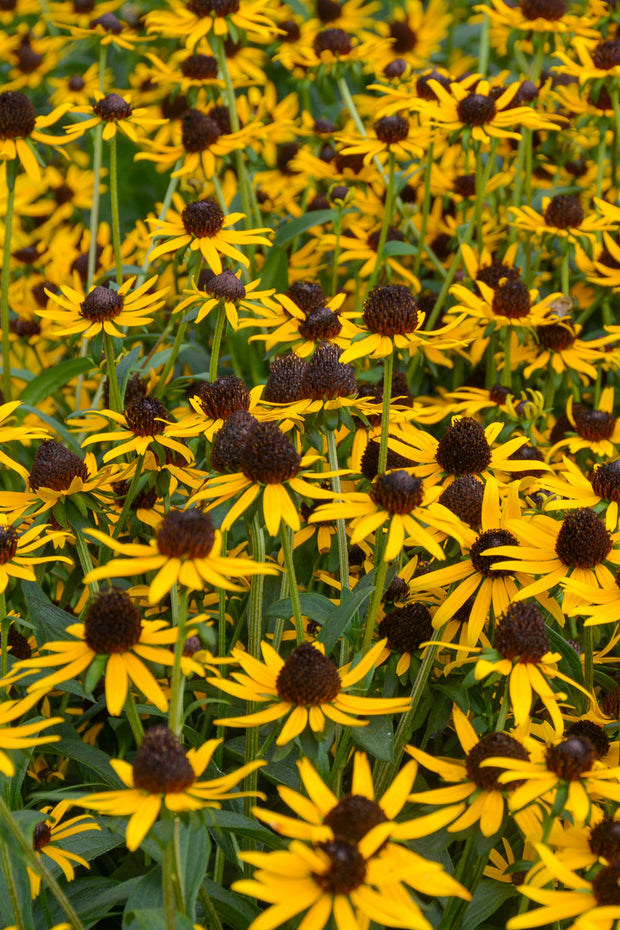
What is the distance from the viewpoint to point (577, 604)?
160 cm

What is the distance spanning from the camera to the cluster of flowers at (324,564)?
1199 millimetres

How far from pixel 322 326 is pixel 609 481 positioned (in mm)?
622

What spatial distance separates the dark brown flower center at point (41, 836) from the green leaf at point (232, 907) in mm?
232

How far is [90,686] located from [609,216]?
1.92 meters

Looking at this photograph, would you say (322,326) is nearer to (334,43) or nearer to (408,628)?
(408,628)

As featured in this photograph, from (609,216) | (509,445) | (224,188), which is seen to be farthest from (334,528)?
(224,188)

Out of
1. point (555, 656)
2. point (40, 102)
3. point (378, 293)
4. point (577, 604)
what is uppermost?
point (378, 293)

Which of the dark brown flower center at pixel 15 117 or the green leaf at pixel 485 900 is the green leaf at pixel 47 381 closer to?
the dark brown flower center at pixel 15 117

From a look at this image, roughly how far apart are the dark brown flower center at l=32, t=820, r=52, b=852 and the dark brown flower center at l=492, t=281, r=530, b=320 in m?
1.50

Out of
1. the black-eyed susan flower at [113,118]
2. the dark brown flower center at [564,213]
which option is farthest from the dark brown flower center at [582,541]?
the black-eyed susan flower at [113,118]

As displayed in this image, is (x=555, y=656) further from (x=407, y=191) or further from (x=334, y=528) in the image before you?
(x=407, y=191)

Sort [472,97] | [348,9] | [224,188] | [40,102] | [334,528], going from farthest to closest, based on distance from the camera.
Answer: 1. [40,102]
2. [348,9]
3. [224,188]
4. [472,97]
5. [334,528]

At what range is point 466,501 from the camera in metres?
1.69

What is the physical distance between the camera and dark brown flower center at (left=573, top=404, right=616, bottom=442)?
2.31 meters
